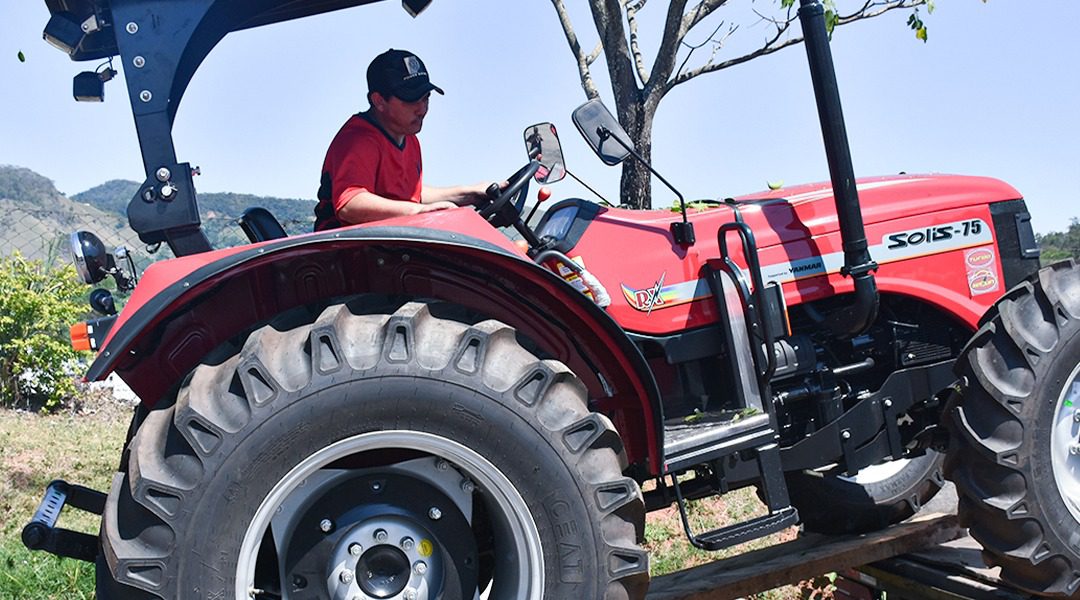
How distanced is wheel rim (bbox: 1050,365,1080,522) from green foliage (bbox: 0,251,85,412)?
9.59m

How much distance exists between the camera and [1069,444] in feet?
12.4

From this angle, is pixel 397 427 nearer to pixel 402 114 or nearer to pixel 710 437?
pixel 710 437

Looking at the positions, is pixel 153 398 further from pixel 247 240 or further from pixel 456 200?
pixel 456 200

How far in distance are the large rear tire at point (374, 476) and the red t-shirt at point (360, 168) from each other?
0.82m

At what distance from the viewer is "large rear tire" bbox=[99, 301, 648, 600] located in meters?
2.64

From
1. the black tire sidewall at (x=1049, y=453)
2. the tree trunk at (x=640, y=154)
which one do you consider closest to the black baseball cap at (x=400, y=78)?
the tree trunk at (x=640, y=154)

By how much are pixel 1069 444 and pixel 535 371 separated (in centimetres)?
215

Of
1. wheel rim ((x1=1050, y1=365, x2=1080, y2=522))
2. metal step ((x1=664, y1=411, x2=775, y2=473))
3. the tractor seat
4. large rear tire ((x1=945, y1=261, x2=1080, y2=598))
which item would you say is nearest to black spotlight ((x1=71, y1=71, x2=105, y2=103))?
the tractor seat

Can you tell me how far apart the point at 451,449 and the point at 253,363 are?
568 millimetres

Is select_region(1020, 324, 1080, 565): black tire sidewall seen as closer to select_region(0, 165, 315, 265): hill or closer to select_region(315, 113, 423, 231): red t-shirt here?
select_region(315, 113, 423, 231): red t-shirt

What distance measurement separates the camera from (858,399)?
404 cm

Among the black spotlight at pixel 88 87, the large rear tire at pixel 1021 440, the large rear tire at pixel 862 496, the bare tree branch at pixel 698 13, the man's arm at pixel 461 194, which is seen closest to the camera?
the black spotlight at pixel 88 87

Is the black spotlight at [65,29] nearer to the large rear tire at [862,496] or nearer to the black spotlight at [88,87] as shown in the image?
the black spotlight at [88,87]

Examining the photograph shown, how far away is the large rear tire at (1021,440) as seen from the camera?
11.8 feet
